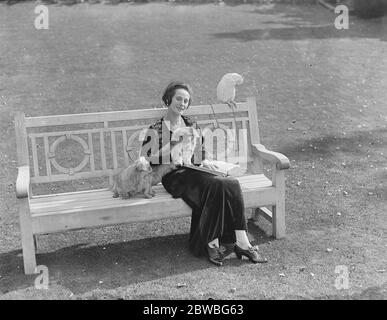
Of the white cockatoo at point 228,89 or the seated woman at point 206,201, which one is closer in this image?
the seated woman at point 206,201

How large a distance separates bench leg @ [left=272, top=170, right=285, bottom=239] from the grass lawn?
86 millimetres

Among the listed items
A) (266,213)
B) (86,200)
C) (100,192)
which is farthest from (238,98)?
(86,200)

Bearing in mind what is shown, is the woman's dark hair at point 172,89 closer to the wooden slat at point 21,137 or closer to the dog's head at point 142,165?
the dog's head at point 142,165

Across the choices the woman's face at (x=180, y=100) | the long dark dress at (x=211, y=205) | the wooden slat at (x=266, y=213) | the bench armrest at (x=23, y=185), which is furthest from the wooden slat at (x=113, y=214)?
the woman's face at (x=180, y=100)

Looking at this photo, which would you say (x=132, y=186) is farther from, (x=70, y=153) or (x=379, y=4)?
(x=379, y=4)

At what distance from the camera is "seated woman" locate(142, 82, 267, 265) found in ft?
16.7

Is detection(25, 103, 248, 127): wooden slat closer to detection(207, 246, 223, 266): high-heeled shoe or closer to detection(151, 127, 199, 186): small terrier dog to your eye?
detection(151, 127, 199, 186): small terrier dog

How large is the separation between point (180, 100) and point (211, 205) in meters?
0.95

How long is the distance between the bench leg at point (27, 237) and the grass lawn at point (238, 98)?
4.0 inches

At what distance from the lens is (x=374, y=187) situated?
274 inches

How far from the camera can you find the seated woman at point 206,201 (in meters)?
5.08

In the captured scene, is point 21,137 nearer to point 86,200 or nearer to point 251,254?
point 86,200

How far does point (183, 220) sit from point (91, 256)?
1.18 metres
